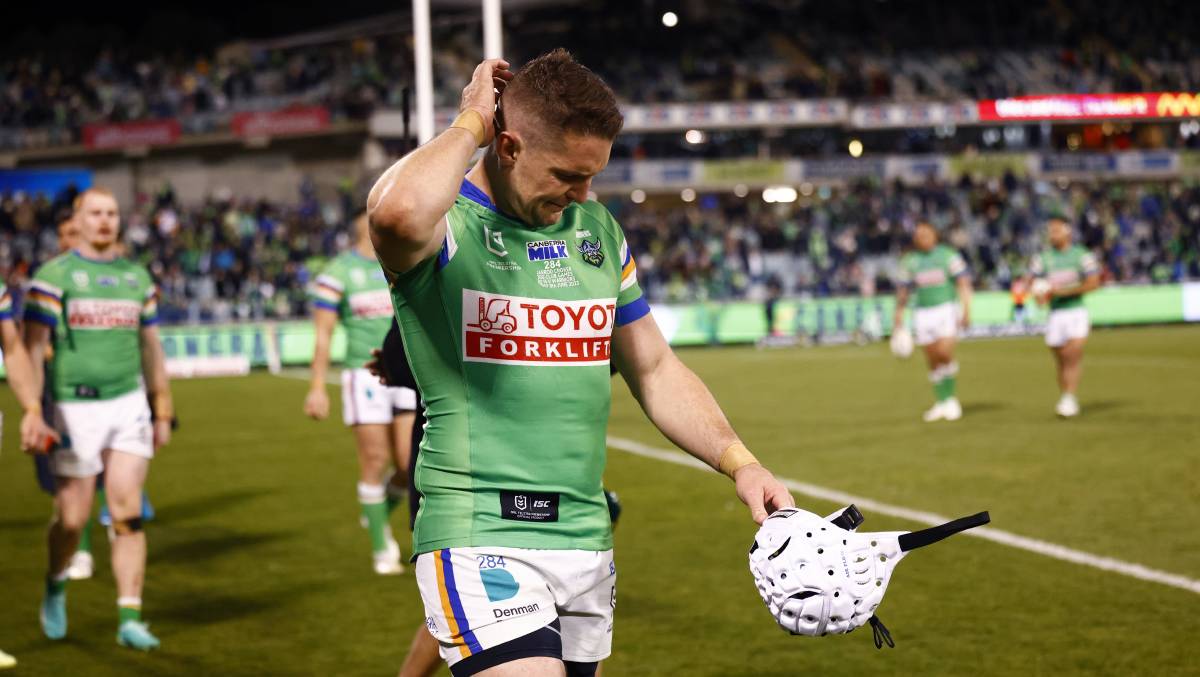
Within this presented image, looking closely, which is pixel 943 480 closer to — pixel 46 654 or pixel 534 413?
pixel 46 654

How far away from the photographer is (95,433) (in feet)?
22.1

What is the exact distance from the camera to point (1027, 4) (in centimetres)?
5791

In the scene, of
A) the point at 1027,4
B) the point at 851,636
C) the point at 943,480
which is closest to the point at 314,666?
the point at 851,636

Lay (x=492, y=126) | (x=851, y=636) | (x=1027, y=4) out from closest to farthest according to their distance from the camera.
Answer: (x=492, y=126), (x=851, y=636), (x=1027, y=4)

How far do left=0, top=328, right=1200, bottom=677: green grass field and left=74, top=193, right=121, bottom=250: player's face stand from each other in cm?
219

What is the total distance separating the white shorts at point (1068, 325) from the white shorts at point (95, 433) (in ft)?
37.7

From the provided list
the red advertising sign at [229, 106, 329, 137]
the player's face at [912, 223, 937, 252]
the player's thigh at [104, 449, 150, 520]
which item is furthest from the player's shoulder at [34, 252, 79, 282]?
the red advertising sign at [229, 106, 329, 137]

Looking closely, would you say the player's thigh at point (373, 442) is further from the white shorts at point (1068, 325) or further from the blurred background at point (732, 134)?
the blurred background at point (732, 134)

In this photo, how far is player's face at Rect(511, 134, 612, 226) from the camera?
297cm

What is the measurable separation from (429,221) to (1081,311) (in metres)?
13.8

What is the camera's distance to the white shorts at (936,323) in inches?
626

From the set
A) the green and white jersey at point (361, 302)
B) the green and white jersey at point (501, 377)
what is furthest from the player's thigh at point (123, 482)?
the green and white jersey at point (501, 377)

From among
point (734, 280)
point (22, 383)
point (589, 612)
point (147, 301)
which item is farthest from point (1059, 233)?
point (734, 280)

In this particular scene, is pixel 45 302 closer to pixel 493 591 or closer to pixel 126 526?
pixel 126 526
